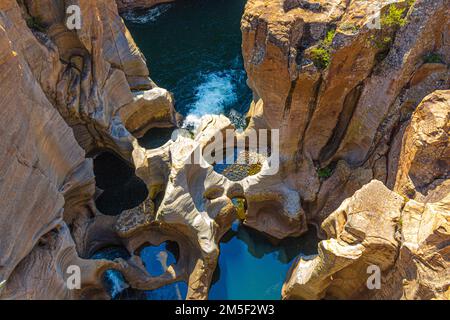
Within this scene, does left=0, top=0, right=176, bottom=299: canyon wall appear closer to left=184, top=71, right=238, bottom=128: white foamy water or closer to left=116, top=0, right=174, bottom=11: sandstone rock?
left=184, top=71, right=238, bottom=128: white foamy water

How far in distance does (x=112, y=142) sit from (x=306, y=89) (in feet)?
31.4

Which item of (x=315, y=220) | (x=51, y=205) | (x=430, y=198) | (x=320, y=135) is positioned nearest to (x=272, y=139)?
(x=320, y=135)

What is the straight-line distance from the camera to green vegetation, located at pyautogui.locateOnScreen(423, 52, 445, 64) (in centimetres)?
1345

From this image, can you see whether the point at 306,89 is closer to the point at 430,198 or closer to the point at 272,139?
the point at 272,139

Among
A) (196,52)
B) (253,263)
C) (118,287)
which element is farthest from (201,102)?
(118,287)


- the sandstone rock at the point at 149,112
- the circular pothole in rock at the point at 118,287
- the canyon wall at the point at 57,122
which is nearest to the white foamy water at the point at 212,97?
the sandstone rock at the point at 149,112

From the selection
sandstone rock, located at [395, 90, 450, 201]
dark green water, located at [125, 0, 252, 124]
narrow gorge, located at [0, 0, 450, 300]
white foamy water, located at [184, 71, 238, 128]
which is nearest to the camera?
narrow gorge, located at [0, 0, 450, 300]

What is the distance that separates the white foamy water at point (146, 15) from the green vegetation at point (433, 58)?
21.8 metres

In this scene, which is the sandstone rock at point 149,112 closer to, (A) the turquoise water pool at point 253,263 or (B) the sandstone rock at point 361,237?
(A) the turquoise water pool at point 253,263

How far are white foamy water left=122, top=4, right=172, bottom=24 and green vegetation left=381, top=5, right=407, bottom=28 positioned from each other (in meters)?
20.9

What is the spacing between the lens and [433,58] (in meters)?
13.5

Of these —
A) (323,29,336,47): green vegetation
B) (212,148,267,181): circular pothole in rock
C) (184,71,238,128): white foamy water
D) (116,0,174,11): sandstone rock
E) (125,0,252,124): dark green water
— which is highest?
(323,29,336,47): green vegetation

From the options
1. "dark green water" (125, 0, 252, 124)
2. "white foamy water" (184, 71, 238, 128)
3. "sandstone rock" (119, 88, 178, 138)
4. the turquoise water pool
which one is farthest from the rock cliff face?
"dark green water" (125, 0, 252, 124)
